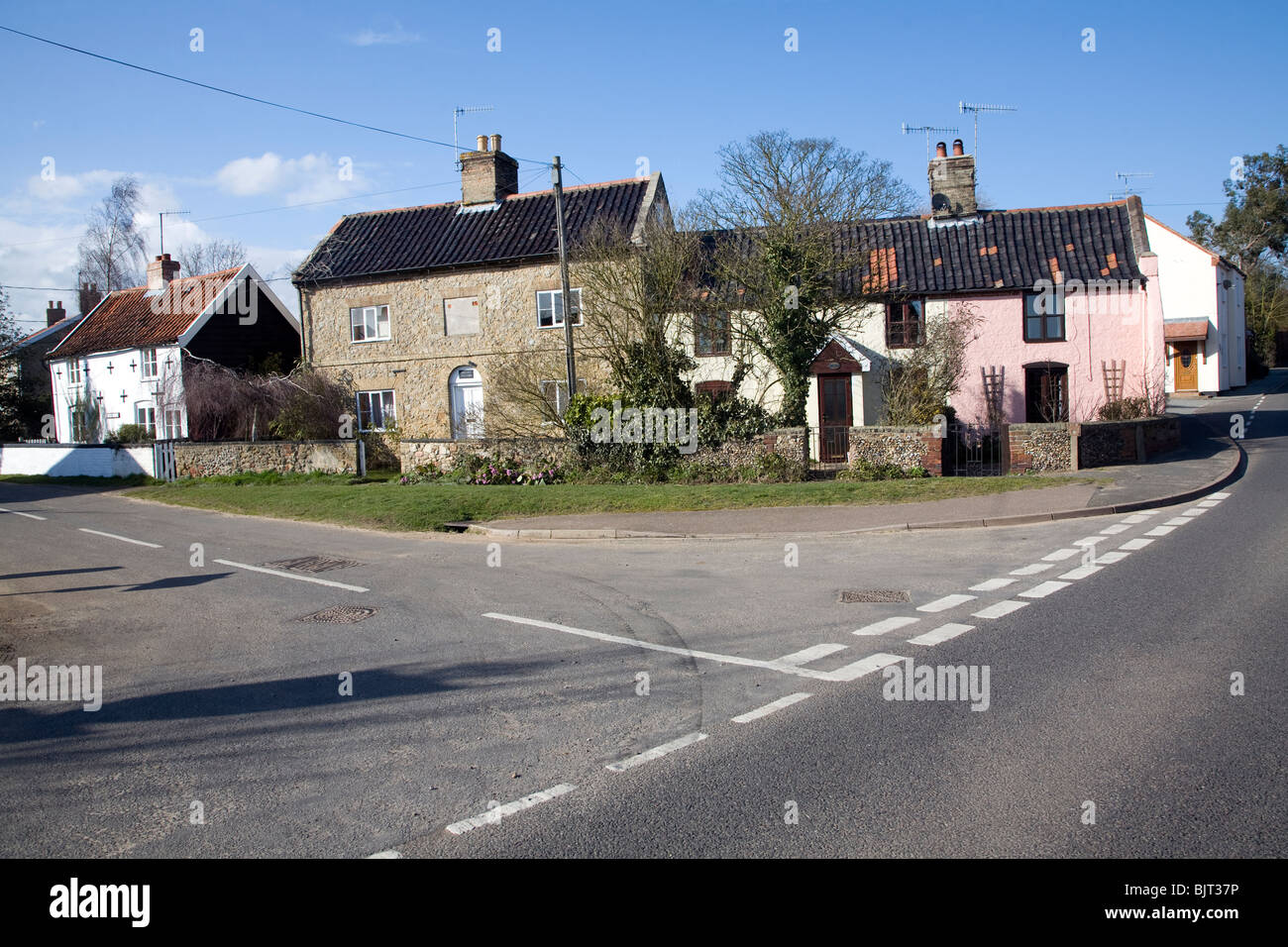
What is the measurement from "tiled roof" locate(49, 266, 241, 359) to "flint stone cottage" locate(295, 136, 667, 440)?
560 centimetres

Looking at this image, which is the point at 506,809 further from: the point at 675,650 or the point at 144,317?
the point at 144,317

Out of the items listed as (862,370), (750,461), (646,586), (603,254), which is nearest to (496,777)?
(646,586)

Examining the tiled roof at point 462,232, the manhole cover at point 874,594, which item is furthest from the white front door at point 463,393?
the manhole cover at point 874,594

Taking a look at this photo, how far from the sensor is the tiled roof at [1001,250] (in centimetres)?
2809

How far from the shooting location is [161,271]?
39.6 meters

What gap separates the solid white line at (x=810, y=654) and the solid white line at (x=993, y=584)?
112 inches

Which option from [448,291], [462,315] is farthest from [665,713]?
[448,291]

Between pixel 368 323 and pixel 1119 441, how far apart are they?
79.3ft

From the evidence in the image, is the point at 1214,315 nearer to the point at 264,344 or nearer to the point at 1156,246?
the point at 1156,246

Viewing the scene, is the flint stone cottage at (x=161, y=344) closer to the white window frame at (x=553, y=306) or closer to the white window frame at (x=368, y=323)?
the white window frame at (x=368, y=323)

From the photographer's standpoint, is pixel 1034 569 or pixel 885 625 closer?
pixel 885 625

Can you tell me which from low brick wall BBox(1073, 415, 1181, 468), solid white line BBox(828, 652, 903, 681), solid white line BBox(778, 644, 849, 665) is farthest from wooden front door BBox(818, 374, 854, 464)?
solid white line BBox(828, 652, 903, 681)

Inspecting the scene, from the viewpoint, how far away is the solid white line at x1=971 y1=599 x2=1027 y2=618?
338 inches

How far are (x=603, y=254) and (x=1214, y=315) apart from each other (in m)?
33.8
